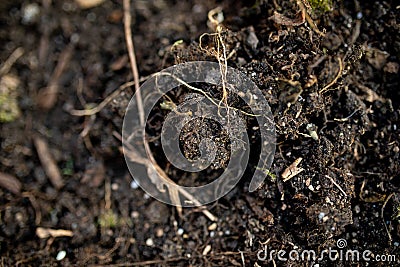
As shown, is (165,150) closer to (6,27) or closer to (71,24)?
(71,24)

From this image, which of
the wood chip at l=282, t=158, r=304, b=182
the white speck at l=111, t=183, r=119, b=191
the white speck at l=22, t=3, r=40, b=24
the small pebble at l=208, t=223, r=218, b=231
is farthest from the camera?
the white speck at l=22, t=3, r=40, b=24

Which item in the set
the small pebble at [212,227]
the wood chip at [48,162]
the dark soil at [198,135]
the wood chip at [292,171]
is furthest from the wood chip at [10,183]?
the wood chip at [292,171]

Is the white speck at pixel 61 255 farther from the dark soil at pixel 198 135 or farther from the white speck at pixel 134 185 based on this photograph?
the white speck at pixel 134 185

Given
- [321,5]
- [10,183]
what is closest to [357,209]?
[321,5]

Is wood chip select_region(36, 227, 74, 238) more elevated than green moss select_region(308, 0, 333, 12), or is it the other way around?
green moss select_region(308, 0, 333, 12)

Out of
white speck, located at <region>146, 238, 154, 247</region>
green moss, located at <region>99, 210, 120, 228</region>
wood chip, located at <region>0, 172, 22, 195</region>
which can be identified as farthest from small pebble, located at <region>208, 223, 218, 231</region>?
wood chip, located at <region>0, 172, 22, 195</region>

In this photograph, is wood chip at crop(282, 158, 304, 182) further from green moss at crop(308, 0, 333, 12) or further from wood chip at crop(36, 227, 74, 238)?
wood chip at crop(36, 227, 74, 238)

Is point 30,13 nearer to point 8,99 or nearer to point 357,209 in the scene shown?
point 8,99
